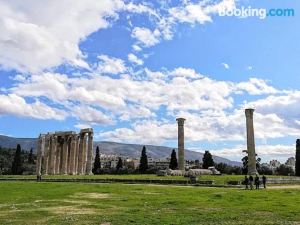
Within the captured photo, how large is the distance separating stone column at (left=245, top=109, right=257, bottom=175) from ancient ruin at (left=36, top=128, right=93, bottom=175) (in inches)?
1504

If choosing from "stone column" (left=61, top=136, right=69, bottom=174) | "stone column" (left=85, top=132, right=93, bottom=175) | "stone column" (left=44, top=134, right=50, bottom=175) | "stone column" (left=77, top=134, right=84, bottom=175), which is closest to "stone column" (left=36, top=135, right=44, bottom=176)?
"stone column" (left=44, top=134, right=50, bottom=175)

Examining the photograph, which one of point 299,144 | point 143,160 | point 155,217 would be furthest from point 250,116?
point 155,217

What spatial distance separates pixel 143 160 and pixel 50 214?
3364 inches

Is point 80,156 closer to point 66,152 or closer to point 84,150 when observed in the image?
point 84,150

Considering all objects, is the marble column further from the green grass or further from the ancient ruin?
the green grass

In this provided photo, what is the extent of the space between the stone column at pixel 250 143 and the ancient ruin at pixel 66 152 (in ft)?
125

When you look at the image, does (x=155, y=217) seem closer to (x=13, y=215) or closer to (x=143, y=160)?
(x=13, y=215)

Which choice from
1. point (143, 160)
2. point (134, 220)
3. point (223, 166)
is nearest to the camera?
point (134, 220)

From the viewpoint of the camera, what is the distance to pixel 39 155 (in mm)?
97250

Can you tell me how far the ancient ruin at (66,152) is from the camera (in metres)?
92.9

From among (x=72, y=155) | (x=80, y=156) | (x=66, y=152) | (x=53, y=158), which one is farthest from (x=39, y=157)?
(x=80, y=156)

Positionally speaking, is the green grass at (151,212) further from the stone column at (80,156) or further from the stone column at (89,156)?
the stone column at (89,156)

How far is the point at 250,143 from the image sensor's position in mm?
66125

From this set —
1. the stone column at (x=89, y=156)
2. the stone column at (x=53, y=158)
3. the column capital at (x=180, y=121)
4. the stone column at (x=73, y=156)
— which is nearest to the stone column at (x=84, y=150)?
the stone column at (x=89, y=156)
